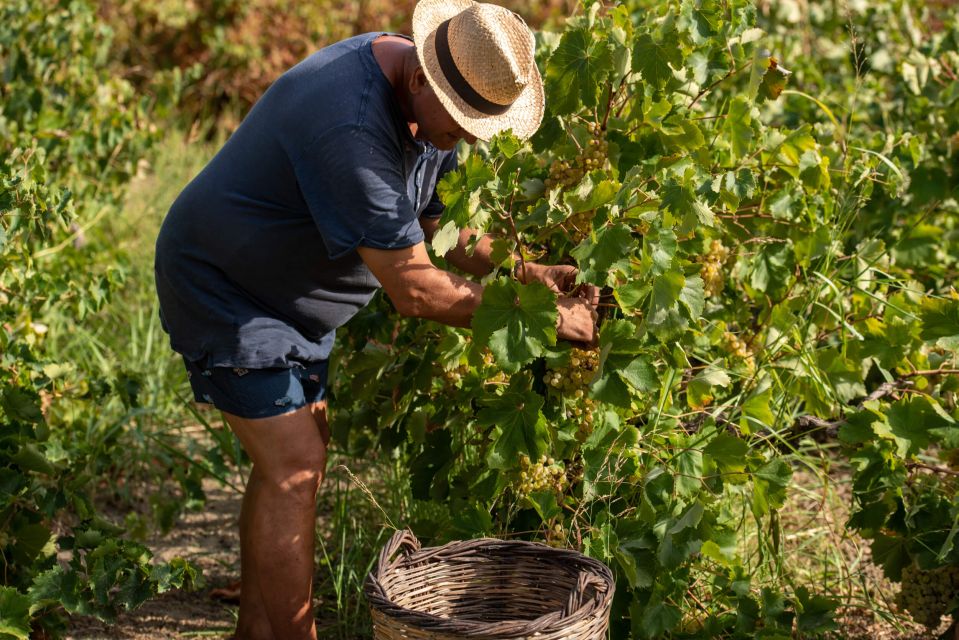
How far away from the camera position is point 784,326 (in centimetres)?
306

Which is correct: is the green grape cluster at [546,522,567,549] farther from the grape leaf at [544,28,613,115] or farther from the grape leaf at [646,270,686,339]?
the grape leaf at [544,28,613,115]

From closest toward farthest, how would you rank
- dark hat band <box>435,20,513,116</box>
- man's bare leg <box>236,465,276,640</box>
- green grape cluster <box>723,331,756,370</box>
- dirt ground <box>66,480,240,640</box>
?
dark hat band <box>435,20,513,116</box>
green grape cluster <box>723,331,756,370</box>
man's bare leg <box>236,465,276,640</box>
dirt ground <box>66,480,240,640</box>

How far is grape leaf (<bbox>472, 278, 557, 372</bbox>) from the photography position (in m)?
2.37

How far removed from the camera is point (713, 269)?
114 inches

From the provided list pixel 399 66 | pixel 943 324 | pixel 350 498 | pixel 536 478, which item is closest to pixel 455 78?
pixel 399 66

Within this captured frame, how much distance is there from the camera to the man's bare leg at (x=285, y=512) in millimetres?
2852

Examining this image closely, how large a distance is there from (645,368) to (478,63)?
2.58 ft

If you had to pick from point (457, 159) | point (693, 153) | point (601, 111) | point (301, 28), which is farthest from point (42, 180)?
point (301, 28)

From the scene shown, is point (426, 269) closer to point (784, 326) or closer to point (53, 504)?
point (784, 326)

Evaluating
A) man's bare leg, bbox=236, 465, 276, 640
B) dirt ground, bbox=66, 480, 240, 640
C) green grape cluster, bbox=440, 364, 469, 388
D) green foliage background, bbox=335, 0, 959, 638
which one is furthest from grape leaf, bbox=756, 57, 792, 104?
dirt ground, bbox=66, 480, 240, 640

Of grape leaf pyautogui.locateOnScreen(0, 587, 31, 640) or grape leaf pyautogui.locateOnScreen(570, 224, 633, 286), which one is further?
grape leaf pyautogui.locateOnScreen(0, 587, 31, 640)

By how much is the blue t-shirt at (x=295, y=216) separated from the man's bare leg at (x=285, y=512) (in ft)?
0.61

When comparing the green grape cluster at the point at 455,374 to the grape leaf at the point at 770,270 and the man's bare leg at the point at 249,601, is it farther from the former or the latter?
the grape leaf at the point at 770,270

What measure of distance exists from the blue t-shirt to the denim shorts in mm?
38
